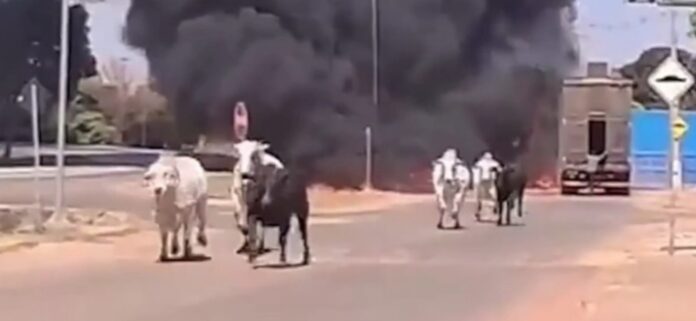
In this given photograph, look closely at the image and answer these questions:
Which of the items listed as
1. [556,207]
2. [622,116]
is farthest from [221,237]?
[622,116]

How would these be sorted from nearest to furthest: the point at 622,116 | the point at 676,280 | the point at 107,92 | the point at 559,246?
the point at 676,280, the point at 559,246, the point at 622,116, the point at 107,92

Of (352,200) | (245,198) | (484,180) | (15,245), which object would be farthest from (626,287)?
(352,200)

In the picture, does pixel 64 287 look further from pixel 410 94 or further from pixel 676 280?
pixel 410 94

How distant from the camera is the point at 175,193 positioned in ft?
78.1

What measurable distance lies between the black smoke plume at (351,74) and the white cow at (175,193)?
111ft

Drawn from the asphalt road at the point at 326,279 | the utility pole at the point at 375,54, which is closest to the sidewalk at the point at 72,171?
the utility pole at the point at 375,54

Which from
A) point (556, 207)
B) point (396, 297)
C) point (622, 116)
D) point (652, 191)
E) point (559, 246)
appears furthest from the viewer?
point (652, 191)

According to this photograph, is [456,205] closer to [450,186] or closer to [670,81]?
[450,186]

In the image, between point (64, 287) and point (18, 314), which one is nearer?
point (18, 314)

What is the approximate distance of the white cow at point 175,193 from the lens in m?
23.7

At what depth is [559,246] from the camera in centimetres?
2886

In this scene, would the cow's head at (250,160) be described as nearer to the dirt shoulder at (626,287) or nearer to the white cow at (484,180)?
the dirt shoulder at (626,287)

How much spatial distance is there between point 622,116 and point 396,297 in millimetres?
39894

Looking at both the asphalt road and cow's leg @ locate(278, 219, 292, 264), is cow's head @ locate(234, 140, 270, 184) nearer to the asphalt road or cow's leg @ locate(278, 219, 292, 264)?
cow's leg @ locate(278, 219, 292, 264)
